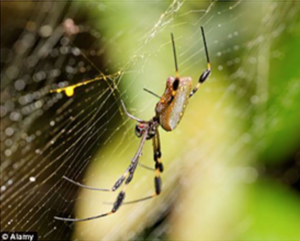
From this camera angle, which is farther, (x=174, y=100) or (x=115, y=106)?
(x=115, y=106)

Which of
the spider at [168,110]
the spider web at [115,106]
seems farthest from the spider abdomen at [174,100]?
the spider web at [115,106]

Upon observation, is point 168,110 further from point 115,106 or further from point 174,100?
point 115,106

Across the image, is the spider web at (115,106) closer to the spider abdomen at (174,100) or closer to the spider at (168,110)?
the spider at (168,110)

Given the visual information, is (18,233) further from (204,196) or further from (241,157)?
(241,157)

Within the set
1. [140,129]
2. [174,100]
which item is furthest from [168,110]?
[140,129]

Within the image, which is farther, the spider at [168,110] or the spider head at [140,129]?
the spider head at [140,129]

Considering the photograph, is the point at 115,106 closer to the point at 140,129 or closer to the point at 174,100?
the point at 140,129
